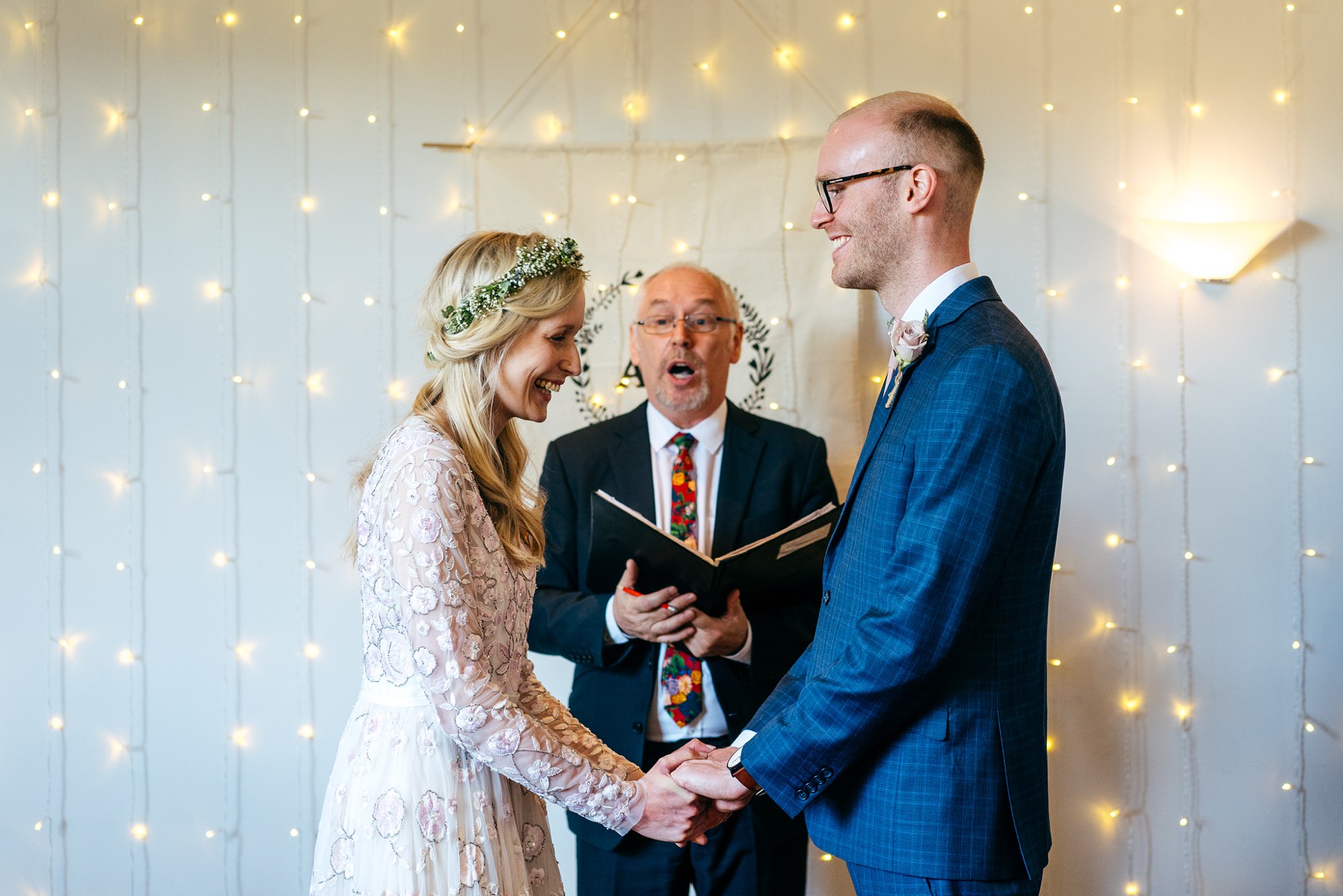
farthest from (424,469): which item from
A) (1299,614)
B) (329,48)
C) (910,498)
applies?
(1299,614)

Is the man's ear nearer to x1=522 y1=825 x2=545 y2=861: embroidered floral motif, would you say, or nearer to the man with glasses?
the man with glasses

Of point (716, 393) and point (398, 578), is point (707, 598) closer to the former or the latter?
point (716, 393)

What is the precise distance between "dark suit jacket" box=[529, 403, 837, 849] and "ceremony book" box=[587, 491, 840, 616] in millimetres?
114

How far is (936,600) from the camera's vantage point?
5.05 ft

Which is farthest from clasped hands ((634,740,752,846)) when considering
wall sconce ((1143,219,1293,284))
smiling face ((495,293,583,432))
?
wall sconce ((1143,219,1293,284))

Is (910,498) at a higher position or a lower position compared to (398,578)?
higher

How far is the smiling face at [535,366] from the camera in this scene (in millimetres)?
1877

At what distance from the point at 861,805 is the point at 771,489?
1062 mm

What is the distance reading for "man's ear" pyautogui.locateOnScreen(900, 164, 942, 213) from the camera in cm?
177

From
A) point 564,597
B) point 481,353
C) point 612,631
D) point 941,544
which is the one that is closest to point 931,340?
point 941,544

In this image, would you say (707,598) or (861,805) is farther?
(707,598)

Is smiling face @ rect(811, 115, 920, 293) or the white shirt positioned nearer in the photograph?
smiling face @ rect(811, 115, 920, 293)

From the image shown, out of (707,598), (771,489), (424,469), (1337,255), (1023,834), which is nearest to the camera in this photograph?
(1023,834)

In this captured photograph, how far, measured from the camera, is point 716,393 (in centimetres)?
266
